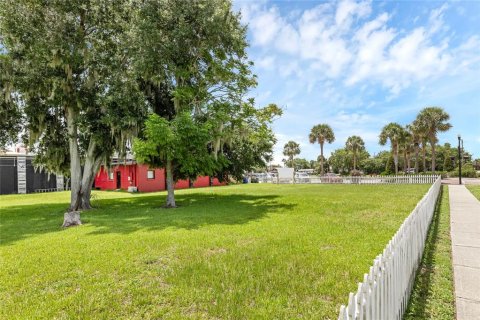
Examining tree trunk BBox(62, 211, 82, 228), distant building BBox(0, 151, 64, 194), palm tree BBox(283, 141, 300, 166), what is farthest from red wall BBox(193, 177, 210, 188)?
palm tree BBox(283, 141, 300, 166)

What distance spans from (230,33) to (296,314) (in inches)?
515

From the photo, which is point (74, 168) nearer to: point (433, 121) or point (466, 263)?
point (466, 263)

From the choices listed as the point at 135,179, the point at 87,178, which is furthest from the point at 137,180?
the point at 87,178

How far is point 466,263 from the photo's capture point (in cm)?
518

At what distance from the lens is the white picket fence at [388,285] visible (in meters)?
2.21

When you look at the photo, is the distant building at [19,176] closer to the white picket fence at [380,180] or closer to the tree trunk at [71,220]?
the tree trunk at [71,220]

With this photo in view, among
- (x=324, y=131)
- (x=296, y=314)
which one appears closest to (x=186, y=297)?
(x=296, y=314)

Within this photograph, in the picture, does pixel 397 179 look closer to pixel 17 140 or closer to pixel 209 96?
pixel 209 96

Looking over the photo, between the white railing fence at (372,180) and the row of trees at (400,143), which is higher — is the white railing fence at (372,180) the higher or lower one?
the lower one

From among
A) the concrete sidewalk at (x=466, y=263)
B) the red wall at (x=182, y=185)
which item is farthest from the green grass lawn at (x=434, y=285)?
the red wall at (x=182, y=185)

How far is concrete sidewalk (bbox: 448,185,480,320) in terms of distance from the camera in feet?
12.0

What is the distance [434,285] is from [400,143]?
145ft

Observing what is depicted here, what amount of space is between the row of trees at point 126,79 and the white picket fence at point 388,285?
9.39m

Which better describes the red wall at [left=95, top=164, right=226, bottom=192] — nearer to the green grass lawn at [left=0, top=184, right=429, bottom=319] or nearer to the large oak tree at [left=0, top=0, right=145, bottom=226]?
the large oak tree at [left=0, top=0, right=145, bottom=226]
